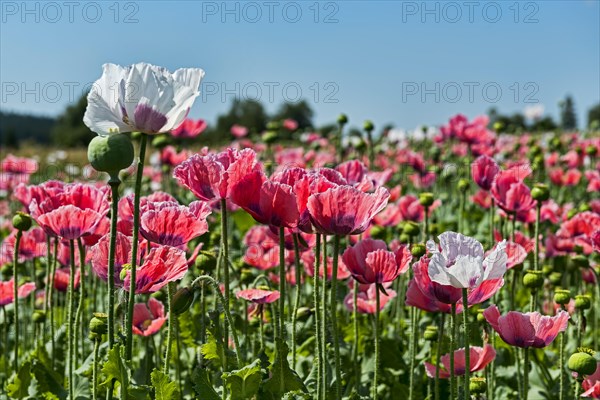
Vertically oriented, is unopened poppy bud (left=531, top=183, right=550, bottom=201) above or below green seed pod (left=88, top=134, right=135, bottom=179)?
below

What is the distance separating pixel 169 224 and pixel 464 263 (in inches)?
28.7

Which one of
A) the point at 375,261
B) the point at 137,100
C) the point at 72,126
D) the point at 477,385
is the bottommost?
the point at 477,385

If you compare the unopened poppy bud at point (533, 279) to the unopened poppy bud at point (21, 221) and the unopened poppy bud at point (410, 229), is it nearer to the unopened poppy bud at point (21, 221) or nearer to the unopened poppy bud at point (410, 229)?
the unopened poppy bud at point (410, 229)

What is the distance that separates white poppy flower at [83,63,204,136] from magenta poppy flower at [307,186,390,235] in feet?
1.16

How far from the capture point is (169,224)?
196cm

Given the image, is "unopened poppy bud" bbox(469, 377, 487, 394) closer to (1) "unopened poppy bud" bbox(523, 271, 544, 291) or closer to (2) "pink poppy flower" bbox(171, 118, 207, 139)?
(1) "unopened poppy bud" bbox(523, 271, 544, 291)

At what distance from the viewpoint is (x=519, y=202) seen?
3.02 m

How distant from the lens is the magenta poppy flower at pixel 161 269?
175 cm

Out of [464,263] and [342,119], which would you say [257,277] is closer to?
[464,263]

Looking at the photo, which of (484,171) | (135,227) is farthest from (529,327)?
(484,171)

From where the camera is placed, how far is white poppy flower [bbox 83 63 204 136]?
1642 millimetres

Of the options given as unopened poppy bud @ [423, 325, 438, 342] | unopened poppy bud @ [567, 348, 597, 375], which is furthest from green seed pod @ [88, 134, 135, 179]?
unopened poppy bud @ [423, 325, 438, 342]

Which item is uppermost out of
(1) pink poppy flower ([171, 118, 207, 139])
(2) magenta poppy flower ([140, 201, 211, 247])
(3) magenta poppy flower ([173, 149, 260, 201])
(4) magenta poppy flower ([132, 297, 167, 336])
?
(1) pink poppy flower ([171, 118, 207, 139])

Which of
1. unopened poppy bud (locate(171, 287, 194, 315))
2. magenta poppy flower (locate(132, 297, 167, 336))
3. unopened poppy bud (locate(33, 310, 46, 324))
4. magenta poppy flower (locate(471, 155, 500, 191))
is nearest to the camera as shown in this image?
unopened poppy bud (locate(171, 287, 194, 315))
